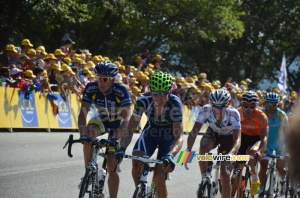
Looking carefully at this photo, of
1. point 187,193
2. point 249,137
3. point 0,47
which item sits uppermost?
point 0,47

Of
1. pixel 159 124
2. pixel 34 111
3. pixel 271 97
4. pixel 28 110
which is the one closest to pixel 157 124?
pixel 159 124

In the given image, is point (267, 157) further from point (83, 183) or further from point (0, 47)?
point (0, 47)

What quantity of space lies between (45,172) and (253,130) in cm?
381

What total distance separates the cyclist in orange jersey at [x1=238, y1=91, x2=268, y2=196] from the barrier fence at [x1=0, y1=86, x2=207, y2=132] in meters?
7.56

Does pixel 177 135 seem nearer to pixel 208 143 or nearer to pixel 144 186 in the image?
pixel 144 186

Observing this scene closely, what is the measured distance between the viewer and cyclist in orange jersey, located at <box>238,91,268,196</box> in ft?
30.7

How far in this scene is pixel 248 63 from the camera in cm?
4972

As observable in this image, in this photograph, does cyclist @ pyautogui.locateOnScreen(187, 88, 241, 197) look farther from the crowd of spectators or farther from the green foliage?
the green foliage

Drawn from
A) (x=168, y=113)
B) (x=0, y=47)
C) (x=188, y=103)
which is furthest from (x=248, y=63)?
(x=168, y=113)

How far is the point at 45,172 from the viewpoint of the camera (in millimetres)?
11414

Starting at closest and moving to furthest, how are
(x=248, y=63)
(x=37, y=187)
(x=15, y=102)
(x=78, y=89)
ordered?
(x=37, y=187)
(x=15, y=102)
(x=78, y=89)
(x=248, y=63)

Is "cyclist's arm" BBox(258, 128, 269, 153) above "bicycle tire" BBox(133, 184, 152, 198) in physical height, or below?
above

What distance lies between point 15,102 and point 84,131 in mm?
9061

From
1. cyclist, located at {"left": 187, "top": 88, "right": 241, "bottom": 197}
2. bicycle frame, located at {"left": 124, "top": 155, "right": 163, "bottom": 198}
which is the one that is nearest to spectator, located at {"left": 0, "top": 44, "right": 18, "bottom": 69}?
cyclist, located at {"left": 187, "top": 88, "right": 241, "bottom": 197}
